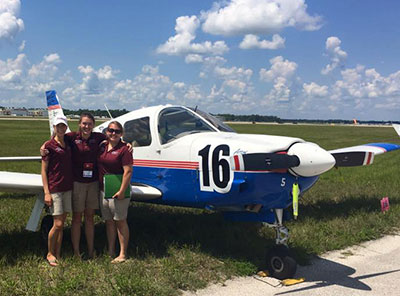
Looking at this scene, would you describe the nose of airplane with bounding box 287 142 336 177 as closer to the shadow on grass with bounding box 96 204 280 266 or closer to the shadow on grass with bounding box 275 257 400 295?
the shadow on grass with bounding box 275 257 400 295

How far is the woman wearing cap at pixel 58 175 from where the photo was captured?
458 cm

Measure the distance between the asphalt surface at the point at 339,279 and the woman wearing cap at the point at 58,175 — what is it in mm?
1841

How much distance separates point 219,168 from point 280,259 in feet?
4.51

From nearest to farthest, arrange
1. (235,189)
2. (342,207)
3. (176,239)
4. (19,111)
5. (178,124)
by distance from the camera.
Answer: (235,189)
(178,124)
(176,239)
(342,207)
(19,111)

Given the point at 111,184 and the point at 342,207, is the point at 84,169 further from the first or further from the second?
the point at 342,207

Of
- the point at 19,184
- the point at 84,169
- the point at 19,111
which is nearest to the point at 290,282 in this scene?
the point at 84,169

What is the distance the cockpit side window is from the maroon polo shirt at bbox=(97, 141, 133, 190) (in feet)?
3.25

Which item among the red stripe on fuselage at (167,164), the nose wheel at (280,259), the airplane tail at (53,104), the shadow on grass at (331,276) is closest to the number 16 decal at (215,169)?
the red stripe on fuselage at (167,164)

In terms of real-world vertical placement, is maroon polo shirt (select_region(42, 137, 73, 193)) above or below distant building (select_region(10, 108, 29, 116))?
below

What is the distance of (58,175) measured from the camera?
4637mm

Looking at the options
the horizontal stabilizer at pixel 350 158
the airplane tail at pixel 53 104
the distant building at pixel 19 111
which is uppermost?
the distant building at pixel 19 111

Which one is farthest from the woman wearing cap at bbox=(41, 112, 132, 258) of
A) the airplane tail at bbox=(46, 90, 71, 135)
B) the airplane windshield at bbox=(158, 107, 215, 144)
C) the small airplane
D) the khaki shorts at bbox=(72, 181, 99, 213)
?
the airplane tail at bbox=(46, 90, 71, 135)

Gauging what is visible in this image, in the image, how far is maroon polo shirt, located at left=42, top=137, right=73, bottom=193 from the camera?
4.58 m

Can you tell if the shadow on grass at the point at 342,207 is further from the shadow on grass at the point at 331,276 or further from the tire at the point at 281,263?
the tire at the point at 281,263
